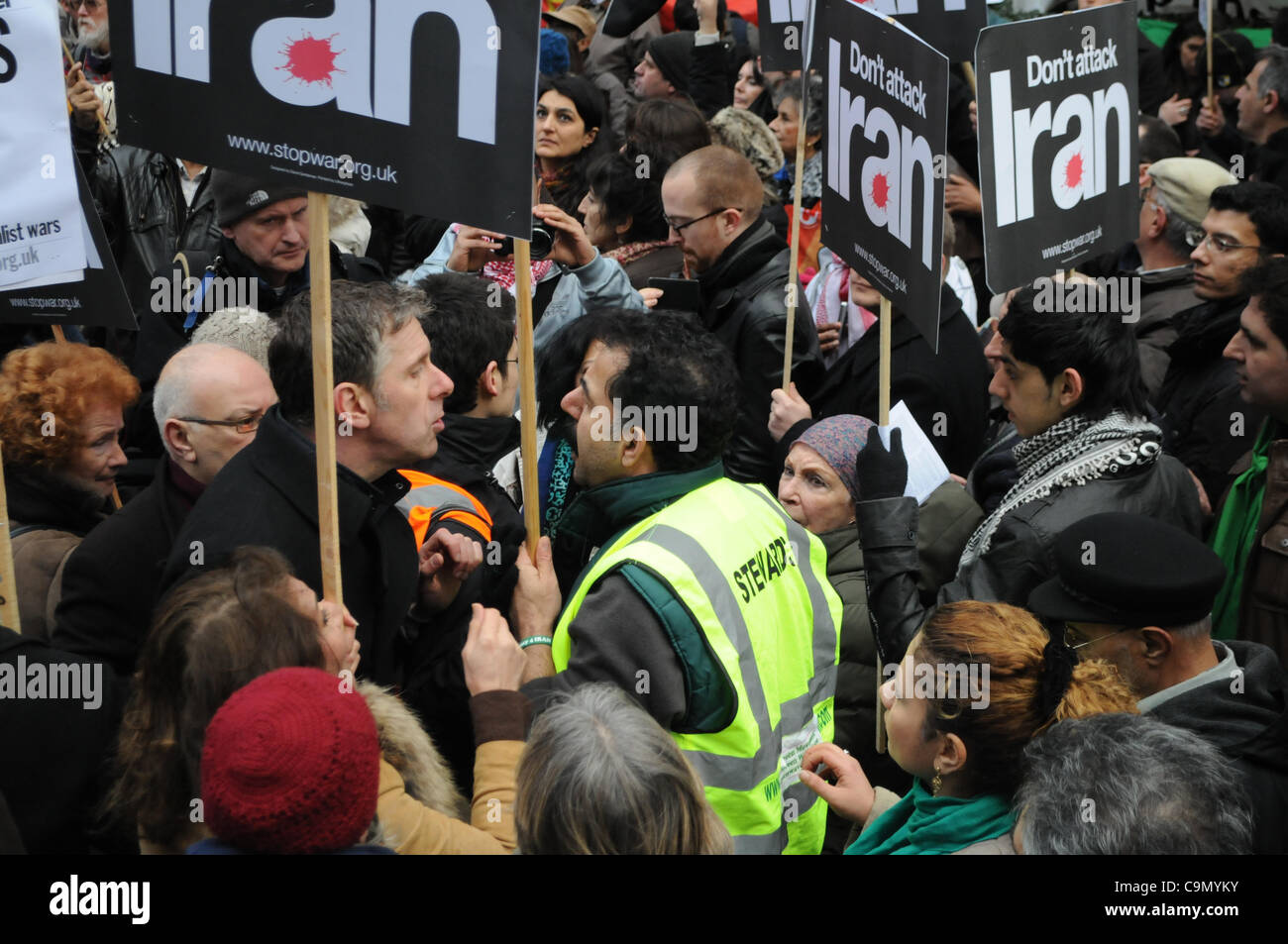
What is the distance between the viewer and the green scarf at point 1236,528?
13.8 ft

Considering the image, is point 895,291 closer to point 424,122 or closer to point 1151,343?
point 424,122

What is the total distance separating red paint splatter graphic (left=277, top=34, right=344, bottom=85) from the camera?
3.02 metres

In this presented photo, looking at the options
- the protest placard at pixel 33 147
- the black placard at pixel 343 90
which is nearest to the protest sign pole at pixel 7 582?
the protest placard at pixel 33 147

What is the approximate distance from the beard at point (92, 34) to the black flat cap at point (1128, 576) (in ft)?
25.3

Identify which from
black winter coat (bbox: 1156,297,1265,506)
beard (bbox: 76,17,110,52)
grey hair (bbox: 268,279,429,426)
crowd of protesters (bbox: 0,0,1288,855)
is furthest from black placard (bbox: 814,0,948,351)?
beard (bbox: 76,17,110,52)

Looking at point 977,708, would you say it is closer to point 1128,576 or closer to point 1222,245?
point 1128,576

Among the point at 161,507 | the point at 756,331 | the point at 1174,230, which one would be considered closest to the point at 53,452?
the point at 161,507

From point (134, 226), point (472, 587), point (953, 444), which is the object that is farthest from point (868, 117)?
point (134, 226)

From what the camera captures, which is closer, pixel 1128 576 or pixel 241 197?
pixel 1128 576

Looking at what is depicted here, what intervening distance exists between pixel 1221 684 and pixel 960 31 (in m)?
3.75

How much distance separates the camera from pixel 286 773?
2.09 meters

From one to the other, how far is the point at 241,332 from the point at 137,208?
3185 mm

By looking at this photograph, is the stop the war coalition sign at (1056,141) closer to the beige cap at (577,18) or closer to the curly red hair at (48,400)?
the curly red hair at (48,400)

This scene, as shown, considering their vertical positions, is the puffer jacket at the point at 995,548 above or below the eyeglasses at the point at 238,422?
below
